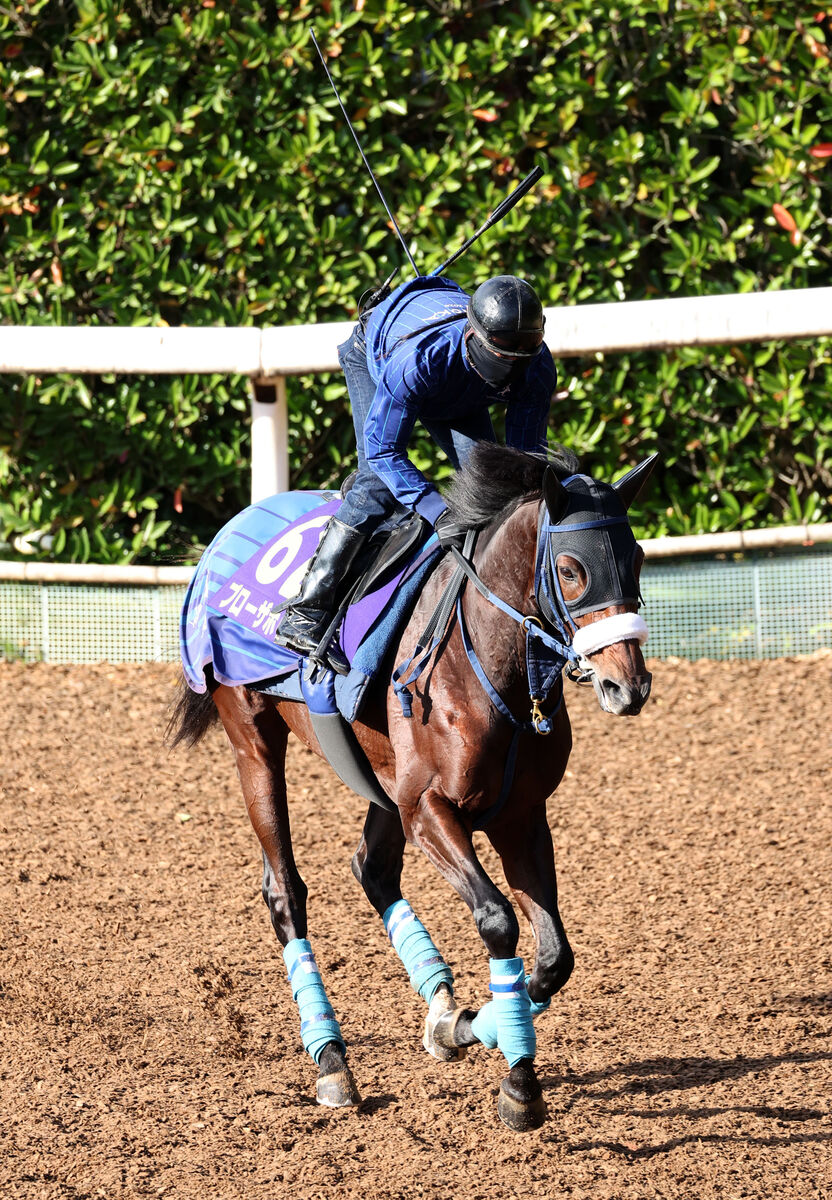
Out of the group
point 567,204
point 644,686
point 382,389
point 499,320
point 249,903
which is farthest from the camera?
point 567,204

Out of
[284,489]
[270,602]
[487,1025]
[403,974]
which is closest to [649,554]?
[284,489]

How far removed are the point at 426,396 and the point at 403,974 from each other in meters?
2.19

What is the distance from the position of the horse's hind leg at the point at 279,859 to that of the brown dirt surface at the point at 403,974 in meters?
0.18

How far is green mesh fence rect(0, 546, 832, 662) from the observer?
7504mm

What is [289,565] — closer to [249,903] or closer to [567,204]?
[249,903]

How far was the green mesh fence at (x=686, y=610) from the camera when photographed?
24.6ft

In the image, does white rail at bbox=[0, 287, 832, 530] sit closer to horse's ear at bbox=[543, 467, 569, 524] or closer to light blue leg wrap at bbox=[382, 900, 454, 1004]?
light blue leg wrap at bbox=[382, 900, 454, 1004]

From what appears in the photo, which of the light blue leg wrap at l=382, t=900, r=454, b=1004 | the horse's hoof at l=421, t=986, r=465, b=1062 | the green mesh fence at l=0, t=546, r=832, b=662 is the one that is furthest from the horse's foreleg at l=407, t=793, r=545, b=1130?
the green mesh fence at l=0, t=546, r=832, b=662

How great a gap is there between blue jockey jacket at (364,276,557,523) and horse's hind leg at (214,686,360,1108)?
1150 millimetres

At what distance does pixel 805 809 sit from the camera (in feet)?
20.3

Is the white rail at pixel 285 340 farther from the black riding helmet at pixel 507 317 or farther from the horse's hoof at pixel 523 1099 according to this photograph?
the horse's hoof at pixel 523 1099

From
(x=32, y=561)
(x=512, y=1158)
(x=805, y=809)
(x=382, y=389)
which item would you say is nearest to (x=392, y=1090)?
(x=512, y=1158)

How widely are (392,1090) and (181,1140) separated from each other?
638mm

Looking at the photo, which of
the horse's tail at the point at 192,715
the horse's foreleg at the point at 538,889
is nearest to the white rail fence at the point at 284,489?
the horse's tail at the point at 192,715
